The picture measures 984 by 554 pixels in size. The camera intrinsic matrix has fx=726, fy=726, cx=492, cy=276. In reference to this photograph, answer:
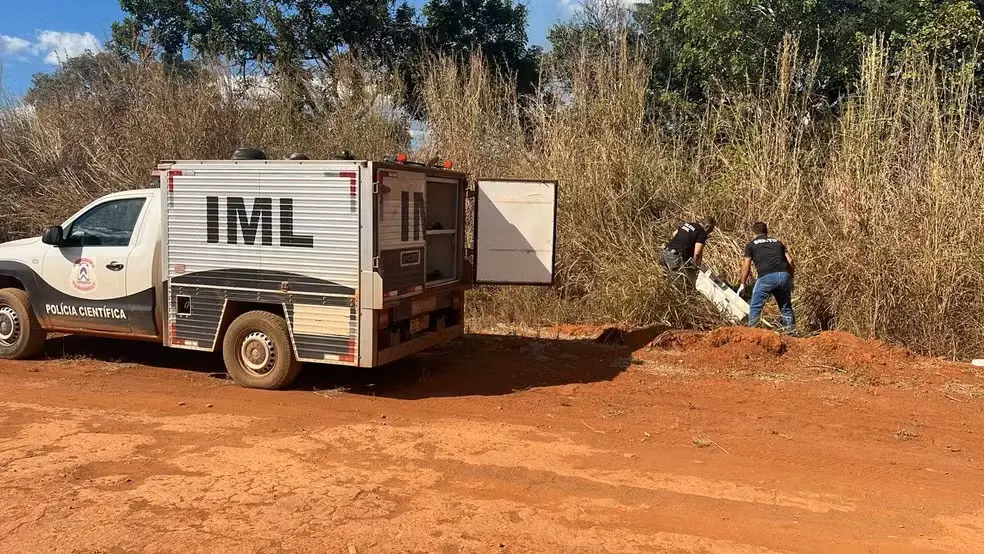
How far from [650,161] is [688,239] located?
95.4 inches

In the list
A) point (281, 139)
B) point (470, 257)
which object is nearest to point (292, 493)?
point (470, 257)

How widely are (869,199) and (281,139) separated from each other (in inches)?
438

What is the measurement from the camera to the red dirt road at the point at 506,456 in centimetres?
405

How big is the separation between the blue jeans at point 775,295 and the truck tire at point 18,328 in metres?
8.64

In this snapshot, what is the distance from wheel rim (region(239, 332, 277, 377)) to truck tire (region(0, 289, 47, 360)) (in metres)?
2.84

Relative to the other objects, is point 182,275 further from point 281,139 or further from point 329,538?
point 281,139

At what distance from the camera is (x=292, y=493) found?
455cm

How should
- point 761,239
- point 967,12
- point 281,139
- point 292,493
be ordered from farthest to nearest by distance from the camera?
point 281,139, point 967,12, point 761,239, point 292,493

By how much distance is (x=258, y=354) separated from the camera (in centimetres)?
712

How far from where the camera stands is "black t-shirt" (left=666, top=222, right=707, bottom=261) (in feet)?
32.6

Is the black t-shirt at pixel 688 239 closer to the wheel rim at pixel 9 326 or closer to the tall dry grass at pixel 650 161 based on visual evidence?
the tall dry grass at pixel 650 161

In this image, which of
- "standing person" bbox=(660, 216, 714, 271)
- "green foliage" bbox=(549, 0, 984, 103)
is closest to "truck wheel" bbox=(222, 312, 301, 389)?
"standing person" bbox=(660, 216, 714, 271)

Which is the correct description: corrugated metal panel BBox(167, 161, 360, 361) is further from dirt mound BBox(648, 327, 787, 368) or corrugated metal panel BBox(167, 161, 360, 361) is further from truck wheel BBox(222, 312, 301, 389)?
dirt mound BBox(648, 327, 787, 368)

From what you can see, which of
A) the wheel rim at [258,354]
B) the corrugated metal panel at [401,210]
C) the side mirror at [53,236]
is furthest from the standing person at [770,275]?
the side mirror at [53,236]
